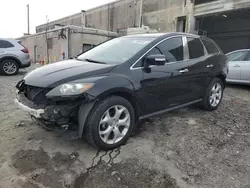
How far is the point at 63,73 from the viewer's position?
106 inches

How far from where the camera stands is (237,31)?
61.1 feet

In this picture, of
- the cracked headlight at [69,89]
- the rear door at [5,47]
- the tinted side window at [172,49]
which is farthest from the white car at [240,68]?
the rear door at [5,47]

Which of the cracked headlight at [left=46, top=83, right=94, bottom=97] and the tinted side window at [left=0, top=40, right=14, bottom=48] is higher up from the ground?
the tinted side window at [left=0, top=40, right=14, bottom=48]

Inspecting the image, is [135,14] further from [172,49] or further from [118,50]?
[118,50]

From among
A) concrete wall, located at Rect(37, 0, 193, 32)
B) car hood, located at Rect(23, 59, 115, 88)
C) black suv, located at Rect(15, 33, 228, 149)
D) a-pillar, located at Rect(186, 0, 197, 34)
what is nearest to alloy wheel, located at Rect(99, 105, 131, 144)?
black suv, located at Rect(15, 33, 228, 149)

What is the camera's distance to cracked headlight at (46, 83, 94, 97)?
2.41 meters

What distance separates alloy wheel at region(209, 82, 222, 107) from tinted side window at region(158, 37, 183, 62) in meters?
1.32

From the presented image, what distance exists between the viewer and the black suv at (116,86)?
8.16 ft

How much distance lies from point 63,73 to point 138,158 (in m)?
1.41

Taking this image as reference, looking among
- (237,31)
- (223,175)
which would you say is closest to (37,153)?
(223,175)

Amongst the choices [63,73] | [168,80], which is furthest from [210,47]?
[63,73]

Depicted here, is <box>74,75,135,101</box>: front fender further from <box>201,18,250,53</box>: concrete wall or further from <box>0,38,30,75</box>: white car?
<box>201,18,250,53</box>: concrete wall

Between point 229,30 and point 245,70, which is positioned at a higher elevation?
point 229,30

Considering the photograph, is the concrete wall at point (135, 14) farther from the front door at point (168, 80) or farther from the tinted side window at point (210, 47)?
the front door at point (168, 80)
